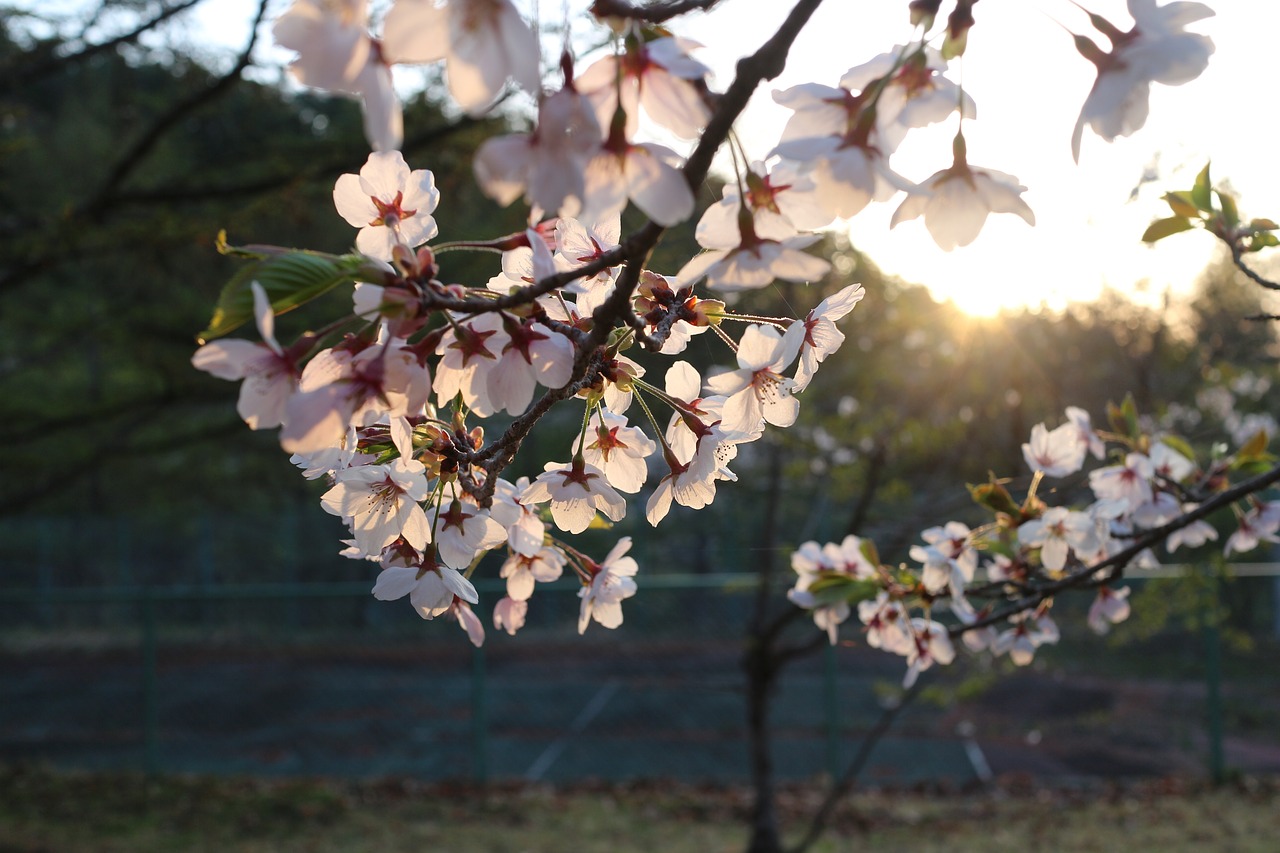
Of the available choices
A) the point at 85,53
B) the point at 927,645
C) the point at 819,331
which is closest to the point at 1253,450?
the point at 927,645

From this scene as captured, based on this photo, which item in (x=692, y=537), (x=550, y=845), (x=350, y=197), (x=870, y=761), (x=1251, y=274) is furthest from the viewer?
(x=692, y=537)

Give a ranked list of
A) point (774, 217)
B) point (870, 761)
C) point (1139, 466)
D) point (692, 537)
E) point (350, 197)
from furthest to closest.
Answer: point (692, 537) < point (870, 761) < point (1139, 466) < point (350, 197) < point (774, 217)

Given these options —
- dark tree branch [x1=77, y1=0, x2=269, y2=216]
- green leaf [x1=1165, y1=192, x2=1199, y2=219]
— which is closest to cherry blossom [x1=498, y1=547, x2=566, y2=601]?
green leaf [x1=1165, y1=192, x2=1199, y2=219]

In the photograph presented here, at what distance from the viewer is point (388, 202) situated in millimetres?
721

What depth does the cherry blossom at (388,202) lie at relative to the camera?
71 cm

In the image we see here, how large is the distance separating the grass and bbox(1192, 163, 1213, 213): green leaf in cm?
409

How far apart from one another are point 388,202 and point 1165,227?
926mm

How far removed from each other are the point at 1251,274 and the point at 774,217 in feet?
3.06

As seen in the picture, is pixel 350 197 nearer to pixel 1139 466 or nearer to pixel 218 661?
pixel 1139 466

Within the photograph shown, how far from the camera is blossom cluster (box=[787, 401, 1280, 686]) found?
140cm

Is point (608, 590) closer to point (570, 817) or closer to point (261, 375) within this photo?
point (261, 375)

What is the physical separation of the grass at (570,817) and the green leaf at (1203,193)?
13.4 ft

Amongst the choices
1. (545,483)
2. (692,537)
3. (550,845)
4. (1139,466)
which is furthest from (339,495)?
(692,537)

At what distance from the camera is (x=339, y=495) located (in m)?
0.75
